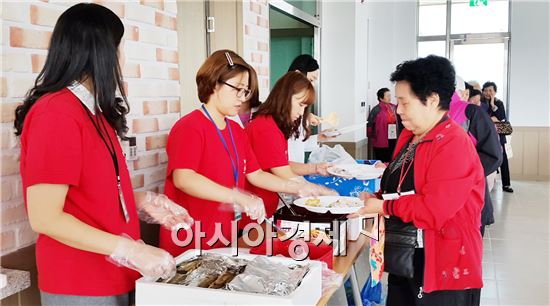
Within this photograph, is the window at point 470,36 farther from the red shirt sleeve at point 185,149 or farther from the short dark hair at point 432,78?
the red shirt sleeve at point 185,149

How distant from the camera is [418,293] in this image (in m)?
1.95

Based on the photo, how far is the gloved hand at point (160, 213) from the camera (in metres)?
1.58

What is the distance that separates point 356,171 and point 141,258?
1957mm

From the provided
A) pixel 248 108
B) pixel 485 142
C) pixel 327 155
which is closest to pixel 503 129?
pixel 485 142

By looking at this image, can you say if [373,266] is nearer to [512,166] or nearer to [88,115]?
[88,115]

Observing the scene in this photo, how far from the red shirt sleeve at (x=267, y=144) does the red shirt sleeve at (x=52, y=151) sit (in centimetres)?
133

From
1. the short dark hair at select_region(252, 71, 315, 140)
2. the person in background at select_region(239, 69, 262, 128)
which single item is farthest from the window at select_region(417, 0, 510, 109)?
the short dark hair at select_region(252, 71, 315, 140)

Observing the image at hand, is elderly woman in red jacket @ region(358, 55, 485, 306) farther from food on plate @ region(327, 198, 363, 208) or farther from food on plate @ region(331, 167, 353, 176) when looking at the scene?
food on plate @ region(331, 167, 353, 176)

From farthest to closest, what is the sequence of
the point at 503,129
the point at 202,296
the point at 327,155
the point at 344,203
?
the point at 503,129, the point at 327,155, the point at 344,203, the point at 202,296

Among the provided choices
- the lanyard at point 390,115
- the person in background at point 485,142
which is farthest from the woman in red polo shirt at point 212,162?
the lanyard at point 390,115

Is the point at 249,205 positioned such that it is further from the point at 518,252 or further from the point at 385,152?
the point at 385,152

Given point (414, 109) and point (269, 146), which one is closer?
point (414, 109)

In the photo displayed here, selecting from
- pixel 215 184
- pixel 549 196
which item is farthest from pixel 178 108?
pixel 549 196

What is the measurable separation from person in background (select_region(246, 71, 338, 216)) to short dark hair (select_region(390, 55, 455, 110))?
66 cm
